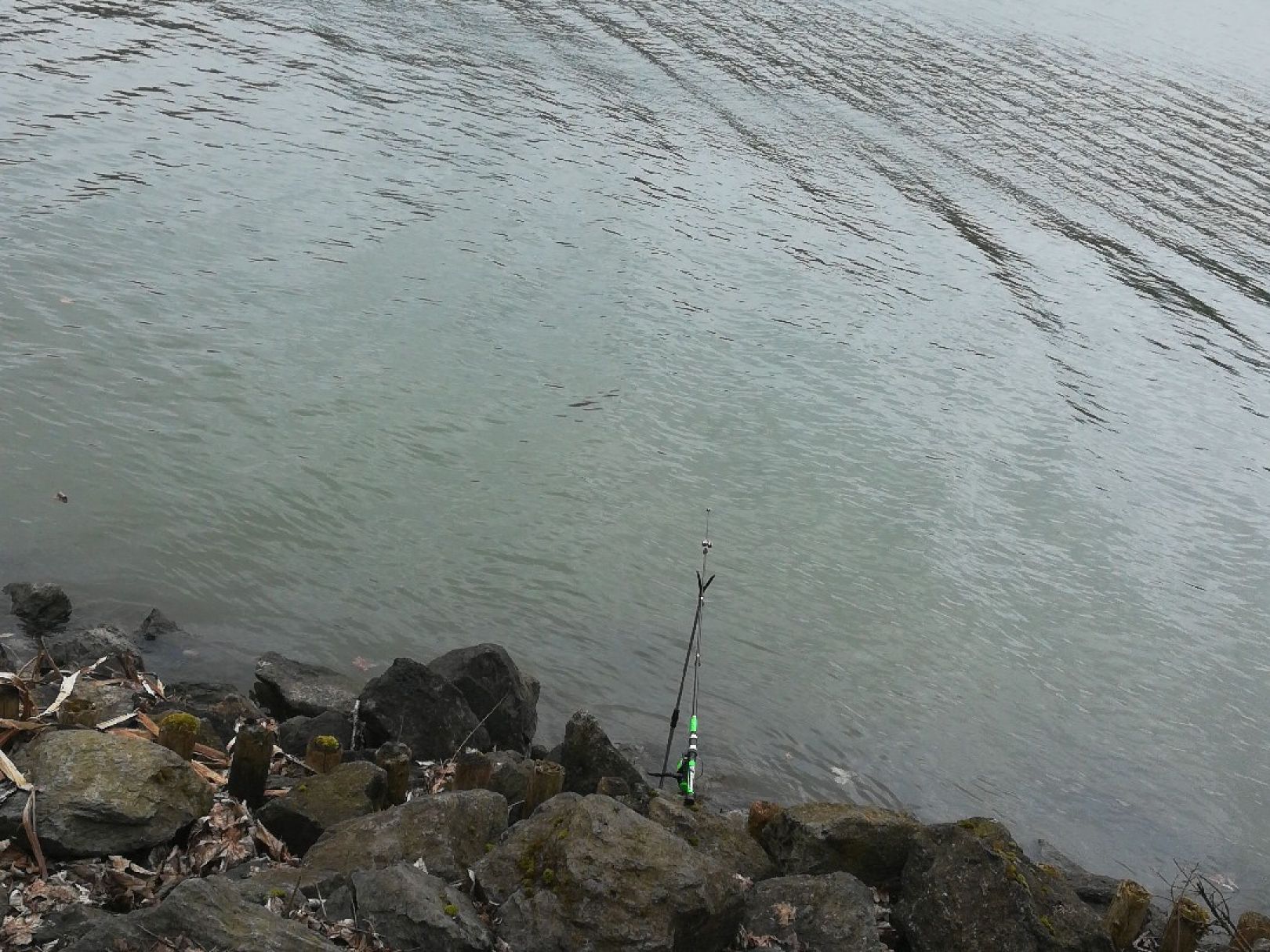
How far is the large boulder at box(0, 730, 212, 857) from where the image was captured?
6.42 m

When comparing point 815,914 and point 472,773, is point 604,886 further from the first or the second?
point 472,773

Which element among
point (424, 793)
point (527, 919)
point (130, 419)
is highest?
point (527, 919)

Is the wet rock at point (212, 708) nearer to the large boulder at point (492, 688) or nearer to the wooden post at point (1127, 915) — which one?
the large boulder at point (492, 688)

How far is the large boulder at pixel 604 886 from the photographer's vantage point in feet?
20.6

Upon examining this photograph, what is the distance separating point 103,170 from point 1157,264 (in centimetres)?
1989

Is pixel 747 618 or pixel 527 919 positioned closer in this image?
pixel 527 919

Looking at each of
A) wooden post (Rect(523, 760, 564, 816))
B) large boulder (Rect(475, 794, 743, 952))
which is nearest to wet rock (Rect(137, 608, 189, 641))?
wooden post (Rect(523, 760, 564, 816))

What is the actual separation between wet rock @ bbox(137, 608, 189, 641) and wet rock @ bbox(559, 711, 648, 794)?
389 centimetres

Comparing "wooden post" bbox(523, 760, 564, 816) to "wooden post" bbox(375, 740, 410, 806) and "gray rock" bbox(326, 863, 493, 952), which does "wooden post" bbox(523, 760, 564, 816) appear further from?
"gray rock" bbox(326, 863, 493, 952)

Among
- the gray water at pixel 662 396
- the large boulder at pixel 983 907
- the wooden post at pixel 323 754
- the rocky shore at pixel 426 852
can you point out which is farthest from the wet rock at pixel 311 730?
the large boulder at pixel 983 907

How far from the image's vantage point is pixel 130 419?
44.4 ft

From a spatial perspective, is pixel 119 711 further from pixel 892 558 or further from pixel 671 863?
pixel 892 558

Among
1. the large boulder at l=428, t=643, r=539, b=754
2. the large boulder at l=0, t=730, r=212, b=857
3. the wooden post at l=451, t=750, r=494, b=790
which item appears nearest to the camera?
the large boulder at l=0, t=730, r=212, b=857

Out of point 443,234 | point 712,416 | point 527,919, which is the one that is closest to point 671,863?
point 527,919
